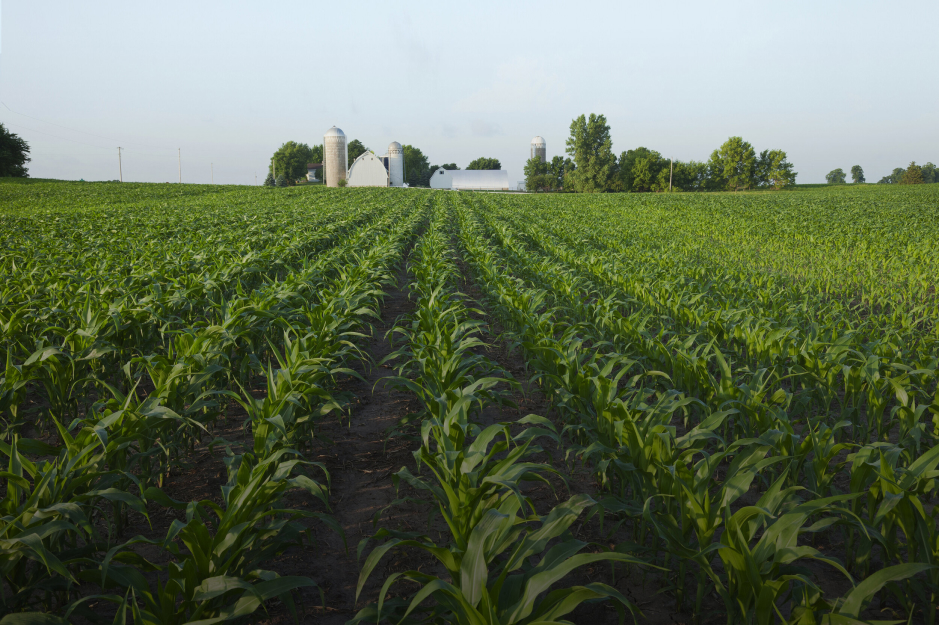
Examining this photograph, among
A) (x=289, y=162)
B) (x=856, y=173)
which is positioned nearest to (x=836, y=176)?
(x=856, y=173)

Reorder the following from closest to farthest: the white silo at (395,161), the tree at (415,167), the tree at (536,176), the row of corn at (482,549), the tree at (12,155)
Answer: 1. the row of corn at (482,549)
2. the tree at (12,155)
3. the white silo at (395,161)
4. the tree at (536,176)
5. the tree at (415,167)

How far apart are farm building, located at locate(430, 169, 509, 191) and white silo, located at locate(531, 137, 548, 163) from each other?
1463 centimetres

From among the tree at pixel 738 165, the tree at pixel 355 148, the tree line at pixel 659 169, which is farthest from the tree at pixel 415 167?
the tree at pixel 738 165

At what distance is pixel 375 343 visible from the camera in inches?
259

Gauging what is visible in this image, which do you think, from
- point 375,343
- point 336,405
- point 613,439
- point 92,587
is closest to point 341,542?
point 336,405

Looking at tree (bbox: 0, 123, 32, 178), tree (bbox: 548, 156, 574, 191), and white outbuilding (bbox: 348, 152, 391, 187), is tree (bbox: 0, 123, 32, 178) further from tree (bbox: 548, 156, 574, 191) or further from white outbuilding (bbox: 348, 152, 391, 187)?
tree (bbox: 548, 156, 574, 191)

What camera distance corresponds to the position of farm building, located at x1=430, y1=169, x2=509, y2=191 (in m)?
88.1

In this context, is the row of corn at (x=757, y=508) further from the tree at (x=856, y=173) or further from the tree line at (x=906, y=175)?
the tree at (x=856, y=173)

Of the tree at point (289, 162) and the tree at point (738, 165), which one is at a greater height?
the tree at point (289, 162)

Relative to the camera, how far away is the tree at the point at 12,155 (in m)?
47.0

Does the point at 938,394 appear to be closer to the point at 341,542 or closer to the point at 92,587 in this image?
the point at 341,542

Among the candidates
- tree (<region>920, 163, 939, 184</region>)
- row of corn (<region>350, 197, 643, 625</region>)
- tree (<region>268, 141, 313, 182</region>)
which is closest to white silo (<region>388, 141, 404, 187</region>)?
tree (<region>268, 141, 313, 182</region>)

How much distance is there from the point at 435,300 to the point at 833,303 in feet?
18.3

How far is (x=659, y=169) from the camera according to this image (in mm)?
74375
